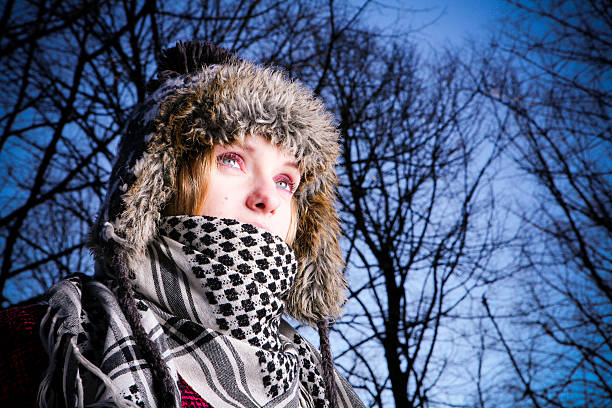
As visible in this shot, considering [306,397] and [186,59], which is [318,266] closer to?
[306,397]

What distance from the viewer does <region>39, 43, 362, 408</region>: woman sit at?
1416 mm

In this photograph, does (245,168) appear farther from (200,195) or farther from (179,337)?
(179,337)

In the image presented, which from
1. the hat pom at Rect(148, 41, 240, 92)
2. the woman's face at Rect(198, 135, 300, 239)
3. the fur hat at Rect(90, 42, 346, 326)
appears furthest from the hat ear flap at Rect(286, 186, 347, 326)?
the hat pom at Rect(148, 41, 240, 92)

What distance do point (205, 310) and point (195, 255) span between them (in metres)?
0.19

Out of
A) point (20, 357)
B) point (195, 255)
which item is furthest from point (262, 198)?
point (20, 357)

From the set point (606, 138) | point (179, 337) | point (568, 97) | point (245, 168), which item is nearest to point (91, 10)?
point (245, 168)

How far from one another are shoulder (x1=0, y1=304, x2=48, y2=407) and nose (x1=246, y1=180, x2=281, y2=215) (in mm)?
779

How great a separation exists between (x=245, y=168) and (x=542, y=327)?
371 cm

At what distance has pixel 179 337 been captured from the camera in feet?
5.27

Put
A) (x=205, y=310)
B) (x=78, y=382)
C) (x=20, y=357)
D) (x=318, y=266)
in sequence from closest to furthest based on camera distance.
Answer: (x=78, y=382) < (x=20, y=357) < (x=205, y=310) < (x=318, y=266)

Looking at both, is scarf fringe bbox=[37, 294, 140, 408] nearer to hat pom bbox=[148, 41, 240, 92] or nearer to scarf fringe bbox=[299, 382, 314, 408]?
scarf fringe bbox=[299, 382, 314, 408]

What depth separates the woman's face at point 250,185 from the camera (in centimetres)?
172

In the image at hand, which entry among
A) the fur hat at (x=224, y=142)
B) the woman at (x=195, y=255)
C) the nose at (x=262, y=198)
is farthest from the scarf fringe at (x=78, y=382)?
the nose at (x=262, y=198)

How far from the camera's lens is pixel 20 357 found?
1.45m
